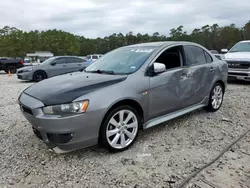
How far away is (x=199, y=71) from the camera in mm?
4375

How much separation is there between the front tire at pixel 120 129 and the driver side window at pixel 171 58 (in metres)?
1.07

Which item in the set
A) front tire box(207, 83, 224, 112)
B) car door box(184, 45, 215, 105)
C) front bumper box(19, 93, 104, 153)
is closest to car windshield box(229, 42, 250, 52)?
front tire box(207, 83, 224, 112)

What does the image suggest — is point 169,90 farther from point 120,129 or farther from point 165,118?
point 120,129

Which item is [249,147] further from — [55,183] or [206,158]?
[55,183]

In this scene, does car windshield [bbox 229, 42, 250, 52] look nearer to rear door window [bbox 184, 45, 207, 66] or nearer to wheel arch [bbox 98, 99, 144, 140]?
rear door window [bbox 184, 45, 207, 66]

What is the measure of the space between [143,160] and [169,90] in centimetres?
128

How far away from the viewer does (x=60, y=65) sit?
12.3 meters

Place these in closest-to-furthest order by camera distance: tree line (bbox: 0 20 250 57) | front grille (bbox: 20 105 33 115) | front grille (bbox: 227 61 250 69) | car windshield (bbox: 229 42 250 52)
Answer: front grille (bbox: 20 105 33 115) < front grille (bbox: 227 61 250 69) < car windshield (bbox: 229 42 250 52) < tree line (bbox: 0 20 250 57)

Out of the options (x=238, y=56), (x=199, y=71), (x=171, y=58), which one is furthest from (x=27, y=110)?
(x=238, y=56)

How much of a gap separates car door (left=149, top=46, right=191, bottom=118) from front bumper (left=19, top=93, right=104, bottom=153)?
1.01 meters

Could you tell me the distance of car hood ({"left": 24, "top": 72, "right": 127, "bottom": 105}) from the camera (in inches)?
113

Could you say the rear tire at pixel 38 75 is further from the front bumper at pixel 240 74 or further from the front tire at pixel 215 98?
the front tire at pixel 215 98

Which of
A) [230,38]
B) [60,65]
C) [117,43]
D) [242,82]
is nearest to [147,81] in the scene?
[242,82]

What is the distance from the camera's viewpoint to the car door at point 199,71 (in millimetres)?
4266
